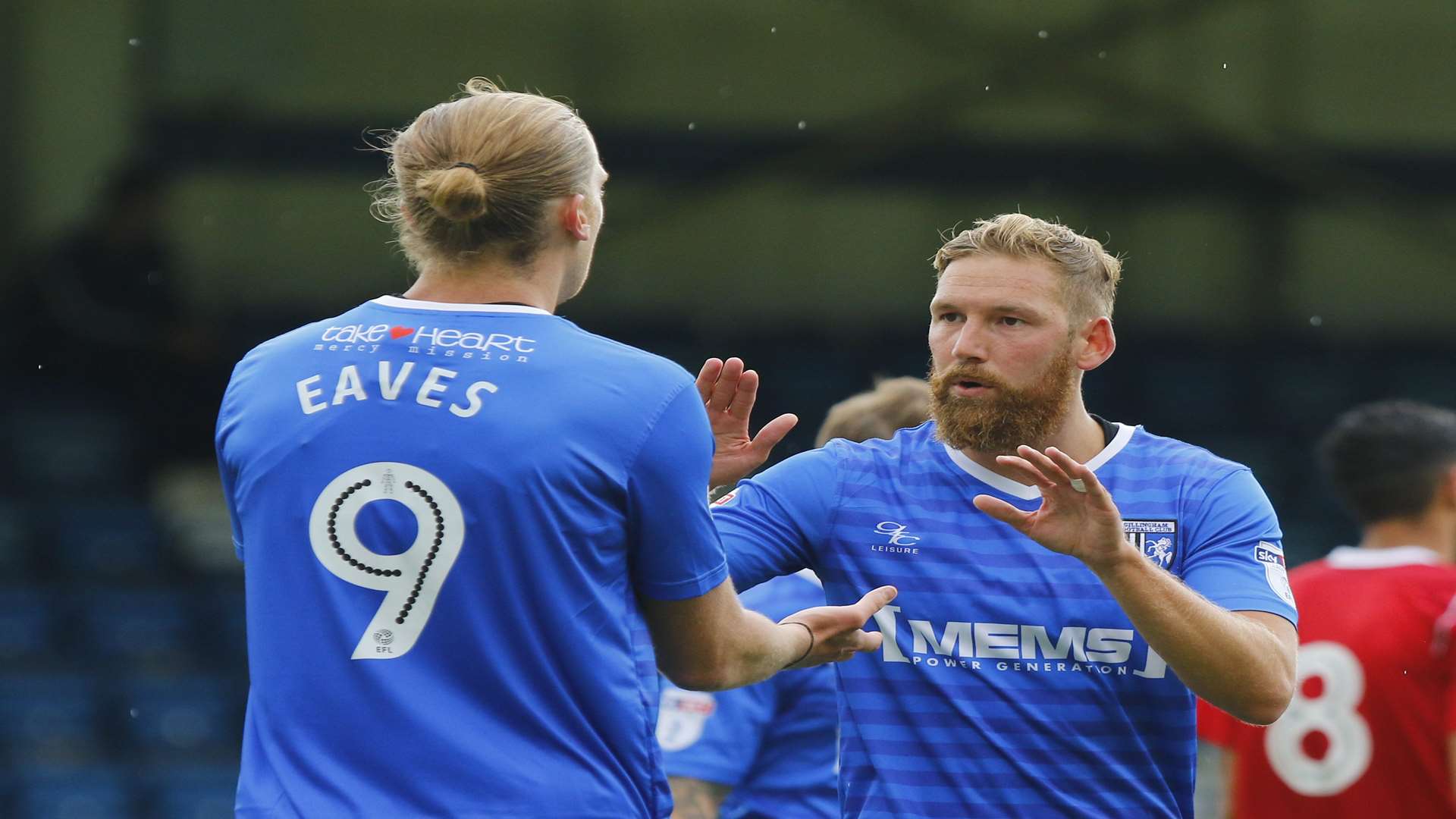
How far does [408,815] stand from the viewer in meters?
2.46

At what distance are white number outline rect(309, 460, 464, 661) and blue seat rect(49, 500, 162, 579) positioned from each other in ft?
31.7

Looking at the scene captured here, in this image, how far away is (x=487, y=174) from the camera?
259cm

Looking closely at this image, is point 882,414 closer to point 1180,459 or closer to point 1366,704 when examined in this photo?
point 1180,459

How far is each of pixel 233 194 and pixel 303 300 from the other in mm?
938

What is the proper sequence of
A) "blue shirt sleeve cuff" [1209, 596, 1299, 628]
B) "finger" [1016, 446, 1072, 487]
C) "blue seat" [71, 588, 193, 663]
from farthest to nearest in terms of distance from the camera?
"blue seat" [71, 588, 193, 663] → "blue shirt sleeve cuff" [1209, 596, 1299, 628] → "finger" [1016, 446, 1072, 487]

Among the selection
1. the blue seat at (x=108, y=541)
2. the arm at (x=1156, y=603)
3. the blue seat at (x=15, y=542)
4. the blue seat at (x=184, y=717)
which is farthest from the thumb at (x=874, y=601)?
the blue seat at (x=15, y=542)

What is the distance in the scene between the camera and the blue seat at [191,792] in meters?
9.38

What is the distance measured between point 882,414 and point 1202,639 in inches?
69.0

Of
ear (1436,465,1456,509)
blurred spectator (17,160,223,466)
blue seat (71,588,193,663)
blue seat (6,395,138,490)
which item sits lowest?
blue seat (71,588,193,663)

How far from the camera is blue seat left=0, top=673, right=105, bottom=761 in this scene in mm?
10008

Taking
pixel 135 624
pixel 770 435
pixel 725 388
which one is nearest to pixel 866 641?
pixel 770 435

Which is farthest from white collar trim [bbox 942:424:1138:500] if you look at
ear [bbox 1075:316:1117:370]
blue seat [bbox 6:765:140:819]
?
blue seat [bbox 6:765:140:819]

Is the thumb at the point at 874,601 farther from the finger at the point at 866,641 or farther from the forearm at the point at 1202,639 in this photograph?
the forearm at the point at 1202,639

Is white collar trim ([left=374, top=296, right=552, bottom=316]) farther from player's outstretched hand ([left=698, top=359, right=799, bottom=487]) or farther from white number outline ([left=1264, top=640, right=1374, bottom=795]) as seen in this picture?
white number outline ([left=1264, top=640, right=1374, bottom=795])
